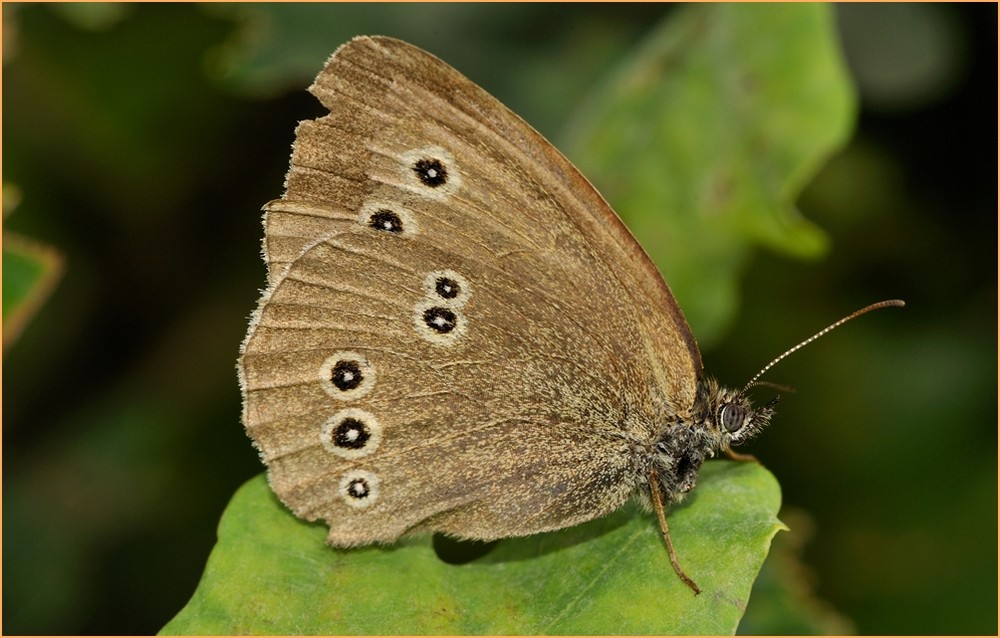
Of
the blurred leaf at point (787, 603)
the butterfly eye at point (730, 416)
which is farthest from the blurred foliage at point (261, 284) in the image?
the butterfly eye at point (730, 416)

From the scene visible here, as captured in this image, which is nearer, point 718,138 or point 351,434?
point 351,434

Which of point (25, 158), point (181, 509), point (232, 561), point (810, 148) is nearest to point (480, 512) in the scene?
point (232, 561)

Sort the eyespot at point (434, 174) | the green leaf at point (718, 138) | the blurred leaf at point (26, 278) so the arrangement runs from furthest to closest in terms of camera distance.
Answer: the green leaf at point (718, 138) → the blurred leaf at point (26, 278) → the eyespot at point (434, 174)

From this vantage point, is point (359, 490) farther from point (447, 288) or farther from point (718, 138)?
point (718, 138)

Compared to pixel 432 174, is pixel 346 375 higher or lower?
lower

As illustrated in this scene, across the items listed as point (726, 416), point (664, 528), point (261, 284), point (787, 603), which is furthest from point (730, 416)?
point (261, 284)

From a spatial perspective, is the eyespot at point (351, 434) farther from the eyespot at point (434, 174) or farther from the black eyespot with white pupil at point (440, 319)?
the eyespot at point (434, 174)

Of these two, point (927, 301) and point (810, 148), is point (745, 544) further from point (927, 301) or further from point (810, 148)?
point (927, 301)
